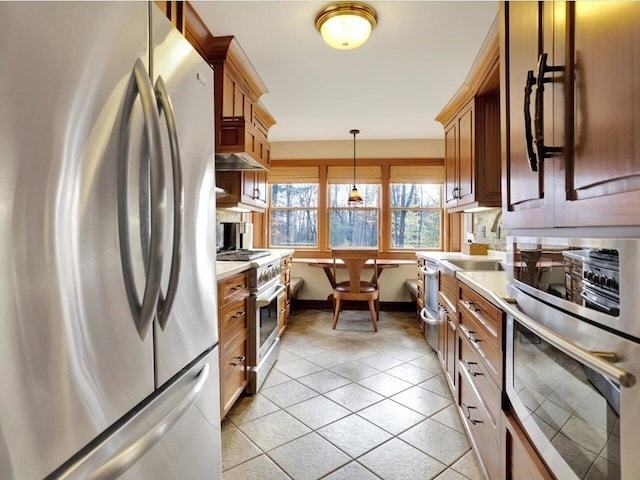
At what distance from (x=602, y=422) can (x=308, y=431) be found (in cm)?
157

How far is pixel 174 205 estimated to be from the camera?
0.89 m

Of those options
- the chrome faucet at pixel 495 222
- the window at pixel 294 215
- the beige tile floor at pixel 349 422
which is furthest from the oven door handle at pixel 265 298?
the window at pixel 294 215

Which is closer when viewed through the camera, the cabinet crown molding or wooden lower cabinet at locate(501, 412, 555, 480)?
wooden lower cabinet at locate(501, 412, 555, 480)

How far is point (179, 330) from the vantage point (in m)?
0.94

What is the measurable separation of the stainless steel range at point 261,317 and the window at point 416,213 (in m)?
2.61

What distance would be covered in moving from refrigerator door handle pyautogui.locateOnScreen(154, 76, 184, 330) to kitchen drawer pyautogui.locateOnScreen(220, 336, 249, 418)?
114cm

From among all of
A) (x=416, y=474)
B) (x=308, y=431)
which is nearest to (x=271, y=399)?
(x=308, y=431)

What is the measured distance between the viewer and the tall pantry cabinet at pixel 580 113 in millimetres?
644

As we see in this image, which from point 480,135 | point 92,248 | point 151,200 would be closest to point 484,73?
point 480,135

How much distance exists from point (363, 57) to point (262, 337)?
7.51 feet

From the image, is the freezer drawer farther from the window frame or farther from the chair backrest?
the window frame

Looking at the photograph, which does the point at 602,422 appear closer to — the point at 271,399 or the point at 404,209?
the point at 271,399

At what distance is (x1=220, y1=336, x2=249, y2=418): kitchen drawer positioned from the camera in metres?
1.91

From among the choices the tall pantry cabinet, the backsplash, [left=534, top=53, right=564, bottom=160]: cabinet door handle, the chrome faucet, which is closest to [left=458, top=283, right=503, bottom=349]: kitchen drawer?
the tall pantry cabinet
